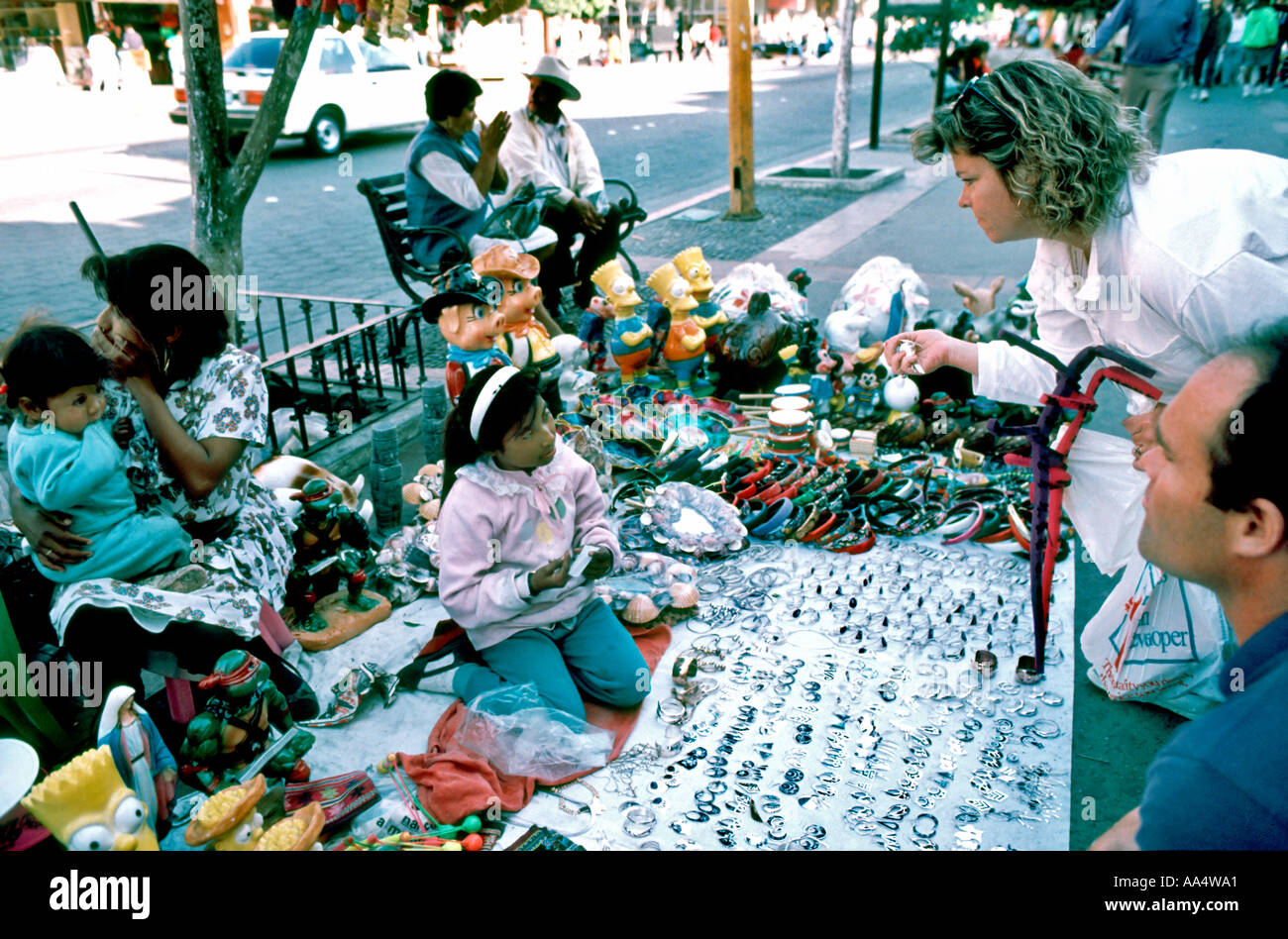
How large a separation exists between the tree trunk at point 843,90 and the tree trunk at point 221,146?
7337 mm

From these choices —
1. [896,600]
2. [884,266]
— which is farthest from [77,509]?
[884,266]

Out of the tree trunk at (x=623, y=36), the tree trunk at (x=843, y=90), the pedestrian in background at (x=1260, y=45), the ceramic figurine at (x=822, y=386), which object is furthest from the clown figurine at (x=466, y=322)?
the tree trunk at (x=623, y=36)

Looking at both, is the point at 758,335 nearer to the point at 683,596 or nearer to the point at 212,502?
the point at 683,596

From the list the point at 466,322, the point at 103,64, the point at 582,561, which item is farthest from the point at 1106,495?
the point at 103,64

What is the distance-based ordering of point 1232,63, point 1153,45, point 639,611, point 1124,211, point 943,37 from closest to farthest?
point 1124,211 → point 639,611 → point 1153,45 → point 943,37 → point 1232,63

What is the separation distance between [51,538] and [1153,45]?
31.6ft

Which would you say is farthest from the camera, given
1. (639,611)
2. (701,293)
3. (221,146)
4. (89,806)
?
(701,293)

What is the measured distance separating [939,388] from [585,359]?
1.89m

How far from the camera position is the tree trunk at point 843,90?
10797 mm

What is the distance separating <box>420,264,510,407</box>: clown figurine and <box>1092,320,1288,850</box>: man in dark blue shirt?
2.86m

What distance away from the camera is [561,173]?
21.9 feet

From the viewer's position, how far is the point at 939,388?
15.9 ft

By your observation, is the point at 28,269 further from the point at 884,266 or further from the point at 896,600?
the point at 896,600

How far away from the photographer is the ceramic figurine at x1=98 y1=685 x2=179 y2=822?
2229mm
